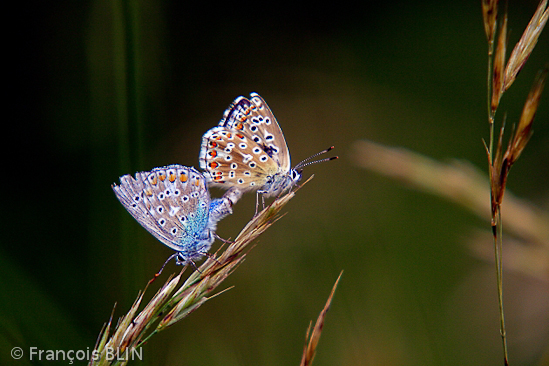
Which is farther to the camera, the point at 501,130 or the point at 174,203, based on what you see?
the point at 174,203

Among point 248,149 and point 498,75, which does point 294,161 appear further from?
point 498,75

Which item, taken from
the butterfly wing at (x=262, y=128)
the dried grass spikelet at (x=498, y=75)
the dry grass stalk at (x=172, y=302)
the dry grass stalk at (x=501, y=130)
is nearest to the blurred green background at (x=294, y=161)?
the dry grass stalk at (x=172, y=302)

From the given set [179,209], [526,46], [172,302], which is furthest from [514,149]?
[179,209]

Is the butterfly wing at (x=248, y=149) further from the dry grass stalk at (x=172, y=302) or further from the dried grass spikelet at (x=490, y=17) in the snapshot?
the dried grass spikelet at (x=490, y=17)

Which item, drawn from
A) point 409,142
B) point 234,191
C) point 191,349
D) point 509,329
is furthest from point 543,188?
point 191,349

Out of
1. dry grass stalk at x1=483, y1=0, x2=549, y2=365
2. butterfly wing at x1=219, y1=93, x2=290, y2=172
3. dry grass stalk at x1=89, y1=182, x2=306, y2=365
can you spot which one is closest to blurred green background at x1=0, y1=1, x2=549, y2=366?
dry grass stalk at x1=89, y1=182, x2=306, y2=365
